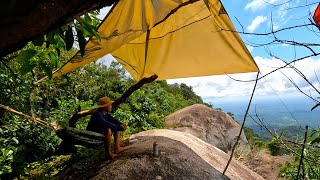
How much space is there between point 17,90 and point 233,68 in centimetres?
378

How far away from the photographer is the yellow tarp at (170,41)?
4.00m

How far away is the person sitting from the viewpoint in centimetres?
529

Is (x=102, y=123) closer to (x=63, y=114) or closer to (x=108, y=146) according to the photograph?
(x=108, y=146)

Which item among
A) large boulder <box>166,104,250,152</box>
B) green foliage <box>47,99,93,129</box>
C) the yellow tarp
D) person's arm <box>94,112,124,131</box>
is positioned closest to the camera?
the yellow tarp

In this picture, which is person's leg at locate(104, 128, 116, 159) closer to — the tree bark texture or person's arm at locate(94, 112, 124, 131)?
person's arm at locate(94, 112, 124, 131)

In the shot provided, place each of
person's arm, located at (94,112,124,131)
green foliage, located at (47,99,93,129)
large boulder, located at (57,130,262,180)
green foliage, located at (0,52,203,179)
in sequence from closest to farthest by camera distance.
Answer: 1. green foliage, located at (0,52,203,179)
2. large boulder, located at (57,130,262,180)
3. person's arm, located at (94,112,124,131)
4. green foliage, located at (47,99,93,129)

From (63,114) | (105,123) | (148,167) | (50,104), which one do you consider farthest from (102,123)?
(50,104)

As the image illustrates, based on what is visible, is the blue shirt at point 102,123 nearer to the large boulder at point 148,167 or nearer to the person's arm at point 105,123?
the person's arm at point 105,123

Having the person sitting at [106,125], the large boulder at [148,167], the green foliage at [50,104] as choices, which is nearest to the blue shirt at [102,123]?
the person sitting at [106,125]

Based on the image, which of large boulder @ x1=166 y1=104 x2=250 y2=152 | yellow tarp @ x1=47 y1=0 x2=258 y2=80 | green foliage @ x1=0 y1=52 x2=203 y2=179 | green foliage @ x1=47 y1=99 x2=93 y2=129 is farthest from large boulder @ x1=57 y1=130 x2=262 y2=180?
large boulder @ x1=166 y1=104 x2=250 y2=152

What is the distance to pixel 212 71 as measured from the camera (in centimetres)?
579

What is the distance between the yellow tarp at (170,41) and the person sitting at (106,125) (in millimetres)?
888

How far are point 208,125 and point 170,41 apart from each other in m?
8.53

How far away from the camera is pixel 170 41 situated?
5418 millimetres
